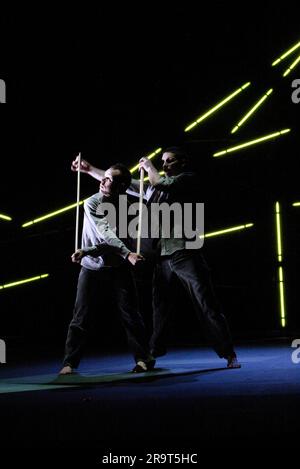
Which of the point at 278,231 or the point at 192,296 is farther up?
the point at 278,231

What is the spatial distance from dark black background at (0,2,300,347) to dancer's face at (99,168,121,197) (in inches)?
75.0

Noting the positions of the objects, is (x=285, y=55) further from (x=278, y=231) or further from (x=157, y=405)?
→ (x=157, y=405)

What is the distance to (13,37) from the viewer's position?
617 centimetres

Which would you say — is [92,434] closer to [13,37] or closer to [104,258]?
[104,258]

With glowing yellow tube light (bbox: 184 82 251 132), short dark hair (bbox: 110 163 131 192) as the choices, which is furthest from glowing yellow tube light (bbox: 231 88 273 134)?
short dark hair (bbox: 110 163 131 192)

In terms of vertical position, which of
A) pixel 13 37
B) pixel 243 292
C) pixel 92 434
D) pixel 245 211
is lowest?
pixel 92 434

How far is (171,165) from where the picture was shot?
4.32 m

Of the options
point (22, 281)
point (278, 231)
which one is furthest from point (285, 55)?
point (22, 281)

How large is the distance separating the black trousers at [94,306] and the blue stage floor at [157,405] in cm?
19

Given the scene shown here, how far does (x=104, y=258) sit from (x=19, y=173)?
2525 mm

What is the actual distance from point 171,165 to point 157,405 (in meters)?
2.14

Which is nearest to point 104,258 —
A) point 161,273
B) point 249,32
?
point 161,273

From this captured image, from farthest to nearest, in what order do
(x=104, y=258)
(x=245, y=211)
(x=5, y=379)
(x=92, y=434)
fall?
(x=245, y=211) < (x=104, y=258) < (x=5, y=379) < (x=92, y=434)

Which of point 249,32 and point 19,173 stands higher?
point 249,32
